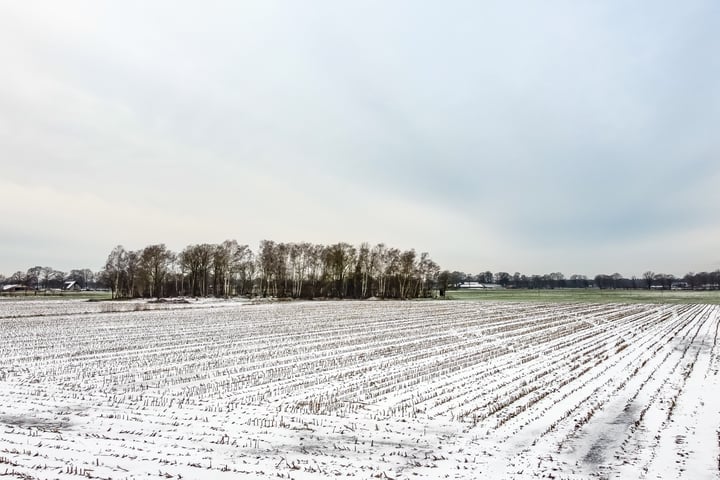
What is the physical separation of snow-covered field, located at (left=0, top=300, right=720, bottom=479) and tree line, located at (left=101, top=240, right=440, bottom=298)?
89069 mm

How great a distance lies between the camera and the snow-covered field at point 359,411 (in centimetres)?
749

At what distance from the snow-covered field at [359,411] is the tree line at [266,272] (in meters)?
89.1

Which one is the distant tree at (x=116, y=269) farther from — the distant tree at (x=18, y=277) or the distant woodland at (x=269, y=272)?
the distant tree at (x=18, y=277)

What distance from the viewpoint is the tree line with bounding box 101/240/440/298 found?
108m

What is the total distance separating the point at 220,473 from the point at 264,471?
655 mm

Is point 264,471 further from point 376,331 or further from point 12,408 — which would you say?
point 376,331

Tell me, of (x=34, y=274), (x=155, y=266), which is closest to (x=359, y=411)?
(x=155, y=266)

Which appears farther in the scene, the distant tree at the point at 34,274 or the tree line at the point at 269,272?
the distant tree at the point at 34,274

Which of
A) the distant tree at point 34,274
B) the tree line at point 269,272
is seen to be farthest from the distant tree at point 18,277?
the tree line at point 269,272

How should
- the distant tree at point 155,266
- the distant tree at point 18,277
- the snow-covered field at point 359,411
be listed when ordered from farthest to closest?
the distant tree at point 18,277
the distant tree at point 155,266
the snow-covered field at point 359,411

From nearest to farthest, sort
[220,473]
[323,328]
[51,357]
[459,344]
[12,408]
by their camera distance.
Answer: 1. [220,473]
2. [12,408]
3. [51,357]
4. [459,344]
5. [323,328]

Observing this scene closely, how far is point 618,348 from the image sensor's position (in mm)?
21422

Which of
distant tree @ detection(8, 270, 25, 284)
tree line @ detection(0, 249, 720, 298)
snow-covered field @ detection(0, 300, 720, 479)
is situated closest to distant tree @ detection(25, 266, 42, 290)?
distant tree @ detection(8, 270, 25, 284)

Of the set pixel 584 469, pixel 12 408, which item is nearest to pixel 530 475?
pixel 584 469
